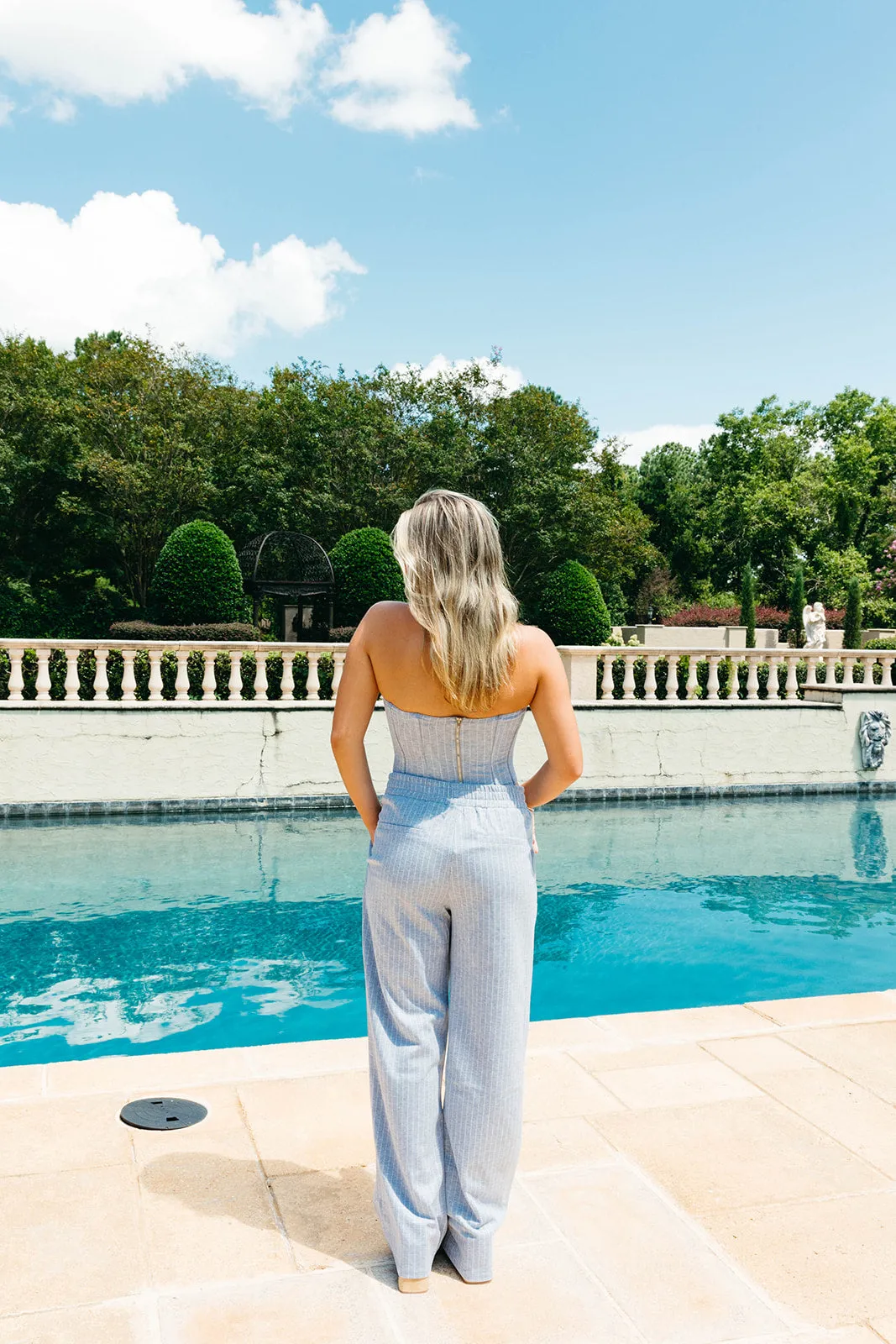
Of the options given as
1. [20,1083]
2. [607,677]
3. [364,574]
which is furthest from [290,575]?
[20,1083]

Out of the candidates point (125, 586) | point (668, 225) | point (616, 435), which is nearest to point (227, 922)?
point (668, 225)

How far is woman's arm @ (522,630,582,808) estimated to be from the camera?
264cm

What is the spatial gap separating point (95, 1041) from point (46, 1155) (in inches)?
109

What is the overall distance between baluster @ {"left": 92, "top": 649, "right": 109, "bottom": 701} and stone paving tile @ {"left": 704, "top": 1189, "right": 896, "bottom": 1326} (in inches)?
414

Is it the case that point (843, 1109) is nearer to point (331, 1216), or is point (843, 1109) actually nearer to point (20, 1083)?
point (331, 1216)

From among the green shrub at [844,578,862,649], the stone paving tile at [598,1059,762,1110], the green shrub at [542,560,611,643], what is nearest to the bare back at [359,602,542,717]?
the stone paving tile at [598,1059,762,1110]

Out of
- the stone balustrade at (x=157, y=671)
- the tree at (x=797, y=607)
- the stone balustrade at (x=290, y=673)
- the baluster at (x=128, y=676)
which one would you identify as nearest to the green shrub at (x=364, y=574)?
the stone balustrade at (x=290, y=673)

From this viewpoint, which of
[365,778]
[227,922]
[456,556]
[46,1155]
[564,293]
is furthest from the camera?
[564,293]

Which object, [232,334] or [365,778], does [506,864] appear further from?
[232,334]

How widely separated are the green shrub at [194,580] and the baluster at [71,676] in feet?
12.8

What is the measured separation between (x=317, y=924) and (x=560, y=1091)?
4.52m

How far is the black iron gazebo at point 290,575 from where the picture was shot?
18.0m

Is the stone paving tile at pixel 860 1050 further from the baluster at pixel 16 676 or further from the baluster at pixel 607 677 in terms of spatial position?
the baluster at pixel 16 676

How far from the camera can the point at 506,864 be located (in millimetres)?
2570
